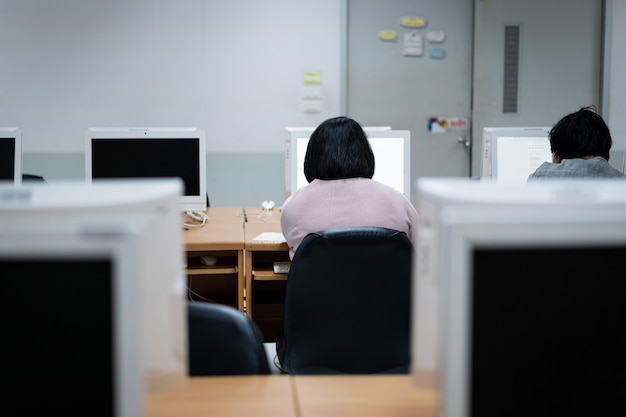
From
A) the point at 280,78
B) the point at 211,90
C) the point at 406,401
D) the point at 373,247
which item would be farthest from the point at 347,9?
the point at 406,401

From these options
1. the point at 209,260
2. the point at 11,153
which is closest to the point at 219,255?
the point at 209,260

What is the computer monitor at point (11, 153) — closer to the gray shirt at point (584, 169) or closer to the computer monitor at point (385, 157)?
the computer monitor at point (385, 157)

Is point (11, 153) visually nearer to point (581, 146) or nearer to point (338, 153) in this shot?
point (338, 153)

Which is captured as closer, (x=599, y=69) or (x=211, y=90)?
(x=211, y=90)

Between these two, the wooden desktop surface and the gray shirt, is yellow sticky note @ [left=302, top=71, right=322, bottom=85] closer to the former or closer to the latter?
the wooden desktop surface

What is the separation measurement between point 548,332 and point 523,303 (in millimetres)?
55

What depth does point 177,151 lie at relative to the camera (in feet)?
11.4

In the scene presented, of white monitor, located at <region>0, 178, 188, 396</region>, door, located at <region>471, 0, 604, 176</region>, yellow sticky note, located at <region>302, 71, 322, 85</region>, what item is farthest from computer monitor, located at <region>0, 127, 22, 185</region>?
door, located at <region>471, 0, 604, 176</region>

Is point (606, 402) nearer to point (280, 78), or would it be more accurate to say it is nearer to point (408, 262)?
point (408, 262)

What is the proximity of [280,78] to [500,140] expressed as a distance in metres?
2.15

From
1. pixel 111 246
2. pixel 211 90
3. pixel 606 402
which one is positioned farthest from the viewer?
pixel 211 90

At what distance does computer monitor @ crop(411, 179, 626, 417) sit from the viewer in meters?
0.90

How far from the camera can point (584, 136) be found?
306cm

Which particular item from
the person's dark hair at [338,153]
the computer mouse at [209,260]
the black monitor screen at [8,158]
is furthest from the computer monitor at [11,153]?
the person's dark hair at [338,153]
